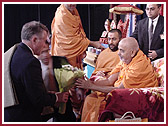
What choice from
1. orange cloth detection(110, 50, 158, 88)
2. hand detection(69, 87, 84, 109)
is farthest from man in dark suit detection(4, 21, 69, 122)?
orange cloth detection(110, 50, 158, 88)

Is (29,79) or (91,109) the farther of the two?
(91,109)

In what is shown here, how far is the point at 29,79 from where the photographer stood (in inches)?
74.3

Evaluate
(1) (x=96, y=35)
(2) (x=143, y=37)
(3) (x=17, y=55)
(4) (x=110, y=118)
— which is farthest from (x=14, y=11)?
(4) (x=110, y=118)

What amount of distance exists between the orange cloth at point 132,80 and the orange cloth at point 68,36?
1.35 m

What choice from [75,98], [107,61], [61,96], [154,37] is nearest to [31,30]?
[61,96]

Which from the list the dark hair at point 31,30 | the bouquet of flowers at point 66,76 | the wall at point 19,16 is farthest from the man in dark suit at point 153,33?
the wall at point 19,16

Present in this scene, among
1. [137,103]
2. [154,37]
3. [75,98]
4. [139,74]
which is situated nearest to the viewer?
[137,103]

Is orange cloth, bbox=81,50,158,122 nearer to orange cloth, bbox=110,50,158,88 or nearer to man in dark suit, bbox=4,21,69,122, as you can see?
orange cloth, bbox=110,50,158,88

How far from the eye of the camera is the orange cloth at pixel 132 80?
7.81 ft

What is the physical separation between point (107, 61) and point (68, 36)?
2.32 feet

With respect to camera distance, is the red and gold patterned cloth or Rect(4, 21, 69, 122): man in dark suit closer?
Rect(4, 21, 69, 122): man in dark suit

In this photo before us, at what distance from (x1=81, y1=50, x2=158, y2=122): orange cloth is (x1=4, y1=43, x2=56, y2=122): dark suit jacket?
552 millimetres

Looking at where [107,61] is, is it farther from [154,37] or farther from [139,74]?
[139,74]

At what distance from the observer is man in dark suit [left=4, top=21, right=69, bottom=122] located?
6.23ft
